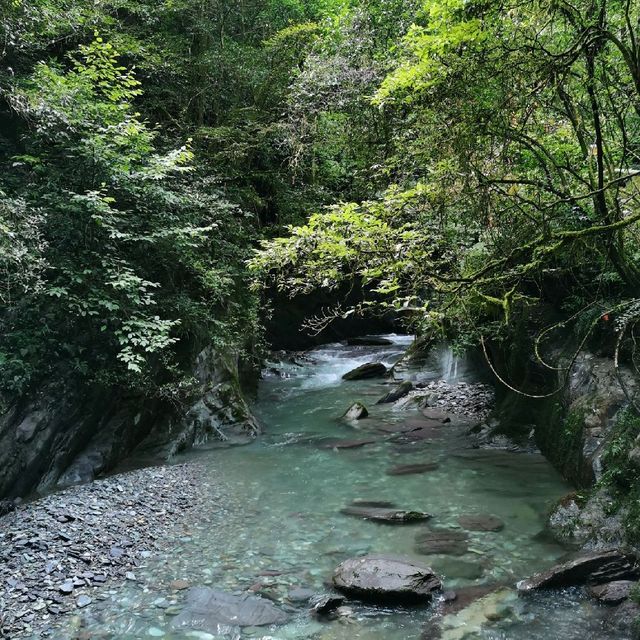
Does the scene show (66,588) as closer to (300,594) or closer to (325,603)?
(300,594)

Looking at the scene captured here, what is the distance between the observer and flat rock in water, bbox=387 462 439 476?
927 centimetres

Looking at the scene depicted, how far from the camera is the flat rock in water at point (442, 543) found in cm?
636

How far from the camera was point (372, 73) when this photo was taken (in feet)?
42.5

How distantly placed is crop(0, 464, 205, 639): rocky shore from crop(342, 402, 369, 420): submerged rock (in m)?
5.16

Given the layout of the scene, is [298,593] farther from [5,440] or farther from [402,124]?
[402,124]

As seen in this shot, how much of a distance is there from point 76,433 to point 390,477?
5.47m

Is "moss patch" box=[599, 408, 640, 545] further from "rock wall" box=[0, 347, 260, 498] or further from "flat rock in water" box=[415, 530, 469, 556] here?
"rock wall" box=[0, 347, 260, 498]

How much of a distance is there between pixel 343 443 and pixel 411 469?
7.01 feet

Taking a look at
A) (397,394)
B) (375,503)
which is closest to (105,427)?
(375,503)

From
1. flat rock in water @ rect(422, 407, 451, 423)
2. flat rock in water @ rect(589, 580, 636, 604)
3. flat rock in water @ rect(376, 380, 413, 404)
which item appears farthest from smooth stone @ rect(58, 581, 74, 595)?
flat rock in water @ rect(376, 380, 413, 404)

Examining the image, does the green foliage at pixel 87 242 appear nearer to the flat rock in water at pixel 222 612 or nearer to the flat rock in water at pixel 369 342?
the flat rock in water at pixel 222 612

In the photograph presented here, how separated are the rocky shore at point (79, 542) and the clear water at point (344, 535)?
0.29 m

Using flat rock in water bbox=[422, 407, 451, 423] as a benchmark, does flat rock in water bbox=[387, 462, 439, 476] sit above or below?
below

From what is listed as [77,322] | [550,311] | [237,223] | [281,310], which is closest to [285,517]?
[77,322]
